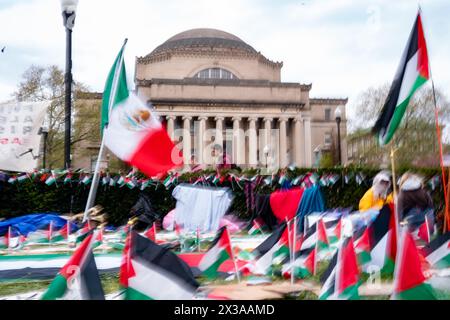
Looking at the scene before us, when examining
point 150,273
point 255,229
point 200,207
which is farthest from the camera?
point 255,229

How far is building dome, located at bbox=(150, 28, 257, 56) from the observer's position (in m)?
60.8

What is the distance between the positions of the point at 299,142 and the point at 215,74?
15.3 m

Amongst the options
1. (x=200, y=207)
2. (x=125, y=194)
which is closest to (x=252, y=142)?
(x=125, y=194)

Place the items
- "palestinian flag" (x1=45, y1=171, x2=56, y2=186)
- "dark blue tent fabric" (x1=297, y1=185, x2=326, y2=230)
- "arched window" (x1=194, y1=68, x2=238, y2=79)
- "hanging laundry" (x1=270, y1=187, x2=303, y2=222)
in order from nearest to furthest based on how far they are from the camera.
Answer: "dark blue tent fabric" (x1=297, y1=185, x2=326, y2=230) < "hanging laundry" (x1=270, y1=187, x2=303, y2=222) < "palestinian flag" (x1=45, y1=171, x2=56, y2=186) < "arched window" (x1=194, y1=68, x2=238, y2=79)

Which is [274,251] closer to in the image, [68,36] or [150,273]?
[150,273]

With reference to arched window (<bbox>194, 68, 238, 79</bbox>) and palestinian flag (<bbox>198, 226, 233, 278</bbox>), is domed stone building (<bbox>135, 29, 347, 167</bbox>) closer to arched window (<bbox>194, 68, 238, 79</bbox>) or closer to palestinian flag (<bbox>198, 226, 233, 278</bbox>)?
arched window (<bbox>194, 68, 238, 79</bbox>)

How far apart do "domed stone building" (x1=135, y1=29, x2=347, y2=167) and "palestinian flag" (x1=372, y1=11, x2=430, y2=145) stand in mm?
42596

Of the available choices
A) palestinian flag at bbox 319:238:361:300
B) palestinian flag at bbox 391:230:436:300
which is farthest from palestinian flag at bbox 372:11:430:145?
palestinian flag at bbox 391:230:436:300

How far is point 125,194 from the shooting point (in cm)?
1412

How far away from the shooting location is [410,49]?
20.1ft

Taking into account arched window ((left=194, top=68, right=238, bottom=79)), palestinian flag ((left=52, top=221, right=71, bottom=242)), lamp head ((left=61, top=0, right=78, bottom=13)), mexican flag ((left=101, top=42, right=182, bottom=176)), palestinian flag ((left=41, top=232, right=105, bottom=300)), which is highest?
arched window ((left=194, top=68, right=238, bottom=79))

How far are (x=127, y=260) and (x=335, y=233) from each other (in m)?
4.13

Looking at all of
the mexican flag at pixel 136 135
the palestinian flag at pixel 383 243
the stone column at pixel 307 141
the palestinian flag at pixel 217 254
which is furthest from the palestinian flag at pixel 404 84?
the stone column at pixel 307 141

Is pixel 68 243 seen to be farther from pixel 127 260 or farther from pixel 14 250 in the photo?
pixel 127 260
